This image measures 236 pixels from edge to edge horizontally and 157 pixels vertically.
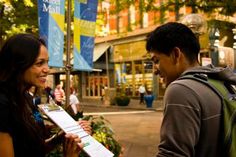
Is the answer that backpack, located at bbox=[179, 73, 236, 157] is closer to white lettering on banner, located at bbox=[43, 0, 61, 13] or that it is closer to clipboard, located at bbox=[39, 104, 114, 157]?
clipboard, located at bbox=[39, 104, 114, 157]

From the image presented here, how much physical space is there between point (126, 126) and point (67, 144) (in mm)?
15764

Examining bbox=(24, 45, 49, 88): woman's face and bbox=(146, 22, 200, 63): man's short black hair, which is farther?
bbox=(24, 45, 49, 88): woman's face

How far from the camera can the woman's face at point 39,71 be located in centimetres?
261

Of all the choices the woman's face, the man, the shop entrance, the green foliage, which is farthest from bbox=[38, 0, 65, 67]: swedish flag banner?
the shop entrance

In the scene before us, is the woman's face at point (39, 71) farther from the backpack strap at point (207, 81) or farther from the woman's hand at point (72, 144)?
the backpack strap at point (207, 81)

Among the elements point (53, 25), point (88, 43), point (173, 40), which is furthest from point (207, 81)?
point (88, 43)

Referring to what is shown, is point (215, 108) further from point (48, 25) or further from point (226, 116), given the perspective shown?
point (48, 25)

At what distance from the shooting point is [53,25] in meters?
6.54

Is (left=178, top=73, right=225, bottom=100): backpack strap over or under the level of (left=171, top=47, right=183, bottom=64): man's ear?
under

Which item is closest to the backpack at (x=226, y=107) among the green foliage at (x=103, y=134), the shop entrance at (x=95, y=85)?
the green foliage at (x=103, y=134)

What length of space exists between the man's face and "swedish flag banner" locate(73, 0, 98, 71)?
14.2 feet

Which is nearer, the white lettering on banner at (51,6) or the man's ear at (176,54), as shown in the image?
the man's ear at (176,54)

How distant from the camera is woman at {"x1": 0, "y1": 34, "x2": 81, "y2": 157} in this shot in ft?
7.90

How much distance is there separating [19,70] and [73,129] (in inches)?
19.0
